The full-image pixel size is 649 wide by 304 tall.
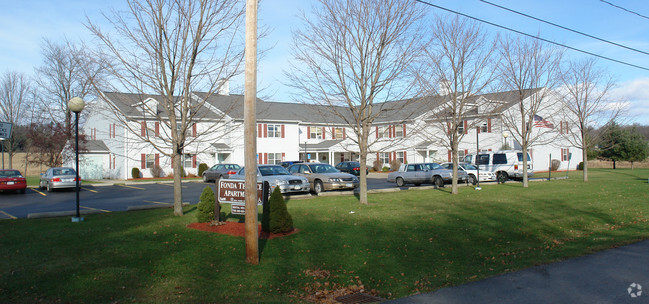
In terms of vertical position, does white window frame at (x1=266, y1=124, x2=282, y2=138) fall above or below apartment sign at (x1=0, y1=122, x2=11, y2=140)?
above

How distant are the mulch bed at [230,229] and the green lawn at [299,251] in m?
0.35

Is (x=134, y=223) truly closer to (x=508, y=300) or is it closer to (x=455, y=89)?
(x=508, y=300)

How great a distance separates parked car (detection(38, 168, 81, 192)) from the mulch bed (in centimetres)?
1677

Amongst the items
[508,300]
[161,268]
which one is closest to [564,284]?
[508,300]

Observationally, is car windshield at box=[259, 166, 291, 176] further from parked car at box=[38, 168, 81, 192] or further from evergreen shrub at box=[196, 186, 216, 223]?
parked car at box=[38, 168, 81, 192]

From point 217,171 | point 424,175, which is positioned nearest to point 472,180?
point 424,175

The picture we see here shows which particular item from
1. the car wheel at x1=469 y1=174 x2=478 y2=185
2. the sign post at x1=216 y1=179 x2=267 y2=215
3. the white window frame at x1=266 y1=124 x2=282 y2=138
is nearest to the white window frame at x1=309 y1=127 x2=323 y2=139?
the white window frame at x1=266 y1=124 x2=282 y2=138

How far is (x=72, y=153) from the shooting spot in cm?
3944

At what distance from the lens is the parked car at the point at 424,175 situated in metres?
25.3

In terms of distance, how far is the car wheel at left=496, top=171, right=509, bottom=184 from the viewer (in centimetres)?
2668

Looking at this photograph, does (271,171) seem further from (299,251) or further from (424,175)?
(299,251)

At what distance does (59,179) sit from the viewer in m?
24.7

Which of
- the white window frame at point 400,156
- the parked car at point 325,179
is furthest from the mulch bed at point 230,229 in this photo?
the white window frame at point 400,156

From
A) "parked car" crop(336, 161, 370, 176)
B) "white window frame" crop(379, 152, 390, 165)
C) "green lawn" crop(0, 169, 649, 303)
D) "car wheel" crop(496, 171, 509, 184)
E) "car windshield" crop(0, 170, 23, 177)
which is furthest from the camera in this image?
"white window frame" crop(379, 152, 390, 165)
